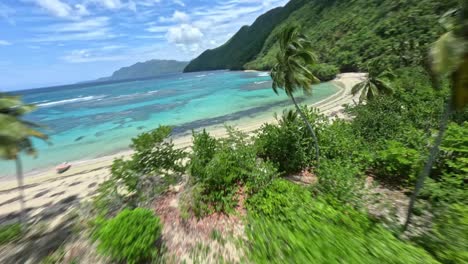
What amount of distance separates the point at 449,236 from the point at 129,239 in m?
9.19

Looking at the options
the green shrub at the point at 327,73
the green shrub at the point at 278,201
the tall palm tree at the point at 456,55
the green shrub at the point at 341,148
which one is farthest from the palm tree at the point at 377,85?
the green shrub at the point at 327,73

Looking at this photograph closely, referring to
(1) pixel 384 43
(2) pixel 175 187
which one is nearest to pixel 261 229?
(2) pixel 175 187

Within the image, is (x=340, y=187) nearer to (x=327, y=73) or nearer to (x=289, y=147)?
(x=289, y=147)

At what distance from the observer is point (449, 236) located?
253 inches

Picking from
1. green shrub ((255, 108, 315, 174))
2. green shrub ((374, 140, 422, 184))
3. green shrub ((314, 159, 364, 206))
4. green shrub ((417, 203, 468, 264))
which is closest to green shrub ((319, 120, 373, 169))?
green shrub ((374, 140, 422, 184))

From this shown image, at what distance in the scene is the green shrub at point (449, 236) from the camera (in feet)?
19.4

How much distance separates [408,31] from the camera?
57.9m

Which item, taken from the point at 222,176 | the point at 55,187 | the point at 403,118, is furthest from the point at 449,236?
the point at 55,187

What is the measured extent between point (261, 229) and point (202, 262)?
215 centimetres

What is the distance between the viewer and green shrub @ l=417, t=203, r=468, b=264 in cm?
593

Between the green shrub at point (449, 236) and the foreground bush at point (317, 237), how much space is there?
0.47 metres

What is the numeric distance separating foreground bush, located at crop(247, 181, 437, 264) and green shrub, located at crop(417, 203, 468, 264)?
0.47 meters

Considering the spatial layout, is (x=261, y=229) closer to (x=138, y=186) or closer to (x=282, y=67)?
(x=138, y=186)

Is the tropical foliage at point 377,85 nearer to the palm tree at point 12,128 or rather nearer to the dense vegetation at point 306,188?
the dense vegetation at point 306,188
